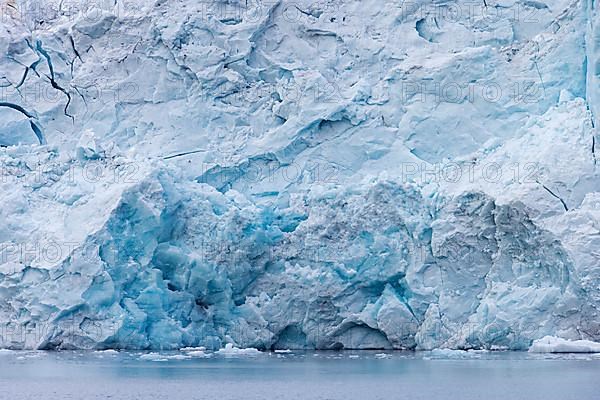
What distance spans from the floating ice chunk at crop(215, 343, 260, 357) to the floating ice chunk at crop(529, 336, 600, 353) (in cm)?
375

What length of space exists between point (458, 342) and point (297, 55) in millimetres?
4666

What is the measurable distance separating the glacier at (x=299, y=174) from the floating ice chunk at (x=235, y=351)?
0.45ft

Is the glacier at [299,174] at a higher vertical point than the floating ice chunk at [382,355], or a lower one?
higher

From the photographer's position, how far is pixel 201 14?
18781 millimetres

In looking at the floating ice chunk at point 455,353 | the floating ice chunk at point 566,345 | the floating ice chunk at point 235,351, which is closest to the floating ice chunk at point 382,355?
the floating ice chunk at point 455,353

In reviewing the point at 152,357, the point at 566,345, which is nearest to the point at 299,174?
the point at 152,357

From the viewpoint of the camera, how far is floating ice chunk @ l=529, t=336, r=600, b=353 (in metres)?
16.2

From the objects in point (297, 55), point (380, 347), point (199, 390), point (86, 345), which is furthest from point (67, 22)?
point (199, 390)

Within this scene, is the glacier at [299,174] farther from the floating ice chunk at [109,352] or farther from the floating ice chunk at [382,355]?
the floating ice chunk at [382,355]

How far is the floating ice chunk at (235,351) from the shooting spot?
17734 mm

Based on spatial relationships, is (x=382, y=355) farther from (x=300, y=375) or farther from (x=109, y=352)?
(x=109, y=352)

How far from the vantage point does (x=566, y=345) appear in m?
16.3

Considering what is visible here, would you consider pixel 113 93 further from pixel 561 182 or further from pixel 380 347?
pixel 561 182

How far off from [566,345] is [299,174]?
4.34m
